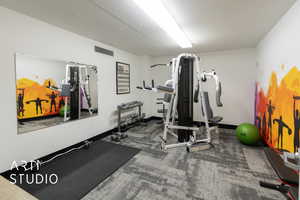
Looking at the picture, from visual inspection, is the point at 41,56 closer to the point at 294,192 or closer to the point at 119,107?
the point at 119,107

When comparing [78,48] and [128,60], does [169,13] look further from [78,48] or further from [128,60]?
[128,60]

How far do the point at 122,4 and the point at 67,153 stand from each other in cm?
280

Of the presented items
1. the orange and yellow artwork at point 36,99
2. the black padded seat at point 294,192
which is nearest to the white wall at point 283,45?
the black padded seat at point 294,192

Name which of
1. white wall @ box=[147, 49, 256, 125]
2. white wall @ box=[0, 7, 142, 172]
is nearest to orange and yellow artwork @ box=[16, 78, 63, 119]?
white wall @ box=[0, 7, 142, 172]

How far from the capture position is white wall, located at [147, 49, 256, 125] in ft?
13.3

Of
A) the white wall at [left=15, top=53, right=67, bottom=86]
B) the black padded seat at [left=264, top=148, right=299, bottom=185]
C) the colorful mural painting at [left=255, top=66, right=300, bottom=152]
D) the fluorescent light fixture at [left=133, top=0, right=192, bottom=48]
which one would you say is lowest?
the black padded seat at [left=264, top=148, right=299, bottom=185]

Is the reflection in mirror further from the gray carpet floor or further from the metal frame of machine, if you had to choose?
the gray carpet floor

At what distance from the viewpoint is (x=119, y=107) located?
384 cm

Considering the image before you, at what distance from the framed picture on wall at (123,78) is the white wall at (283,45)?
357 centimetres

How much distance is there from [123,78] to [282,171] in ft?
12.9

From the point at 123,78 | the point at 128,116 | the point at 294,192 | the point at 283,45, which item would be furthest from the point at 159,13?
the point at 128,116

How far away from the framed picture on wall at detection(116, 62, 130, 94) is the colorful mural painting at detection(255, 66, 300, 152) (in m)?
3.59

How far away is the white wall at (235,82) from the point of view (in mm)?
4039

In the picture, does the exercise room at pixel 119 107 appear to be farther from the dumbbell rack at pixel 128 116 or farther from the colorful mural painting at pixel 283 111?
the dumbbell rack at pixel 128 116
